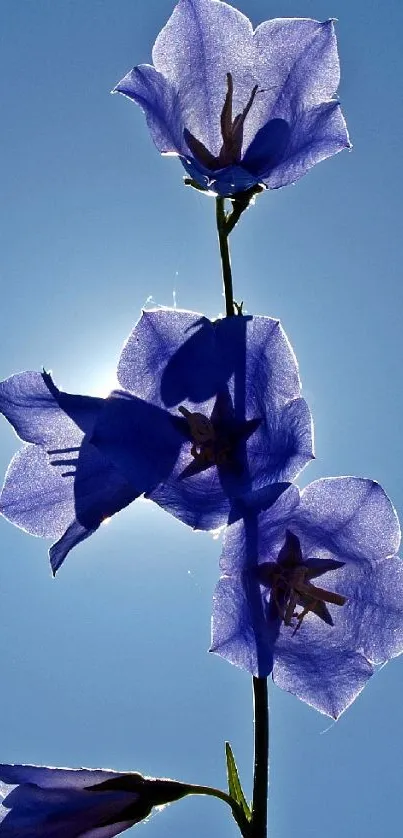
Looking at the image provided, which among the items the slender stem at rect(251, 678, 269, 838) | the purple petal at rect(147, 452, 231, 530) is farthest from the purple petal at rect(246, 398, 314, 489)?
the slender stem at rect(251, 678, 269, 838)

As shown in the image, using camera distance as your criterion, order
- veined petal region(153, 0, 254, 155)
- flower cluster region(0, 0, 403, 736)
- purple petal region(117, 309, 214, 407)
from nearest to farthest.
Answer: flower cluster region(0, 0, 403, 736), purple petal region(117, 309, 214, 407), veined petal region(153, 0, 254, 155)

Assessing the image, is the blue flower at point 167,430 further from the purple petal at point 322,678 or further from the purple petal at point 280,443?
the purple petal at point 322,678

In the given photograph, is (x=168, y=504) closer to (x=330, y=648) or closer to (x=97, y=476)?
(x=97, y=476)

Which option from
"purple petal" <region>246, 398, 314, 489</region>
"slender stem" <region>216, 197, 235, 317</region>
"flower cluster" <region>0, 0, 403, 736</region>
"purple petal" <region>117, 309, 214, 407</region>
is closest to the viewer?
"purple petal" <region>246, 398, 314, 489</region>

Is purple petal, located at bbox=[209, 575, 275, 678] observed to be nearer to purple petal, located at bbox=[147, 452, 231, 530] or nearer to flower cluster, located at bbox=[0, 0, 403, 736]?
flower cluster, located at bbox=[0, 0, 403, 736]

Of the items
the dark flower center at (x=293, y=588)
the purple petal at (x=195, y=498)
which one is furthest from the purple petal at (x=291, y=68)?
the dark flower center at (x=293, y=588)

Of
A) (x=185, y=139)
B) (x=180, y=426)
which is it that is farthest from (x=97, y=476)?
(x=185, y=139)

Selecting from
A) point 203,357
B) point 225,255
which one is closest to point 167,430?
point 203,357

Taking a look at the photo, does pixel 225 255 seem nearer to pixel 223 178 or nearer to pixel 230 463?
pixel 223 178
